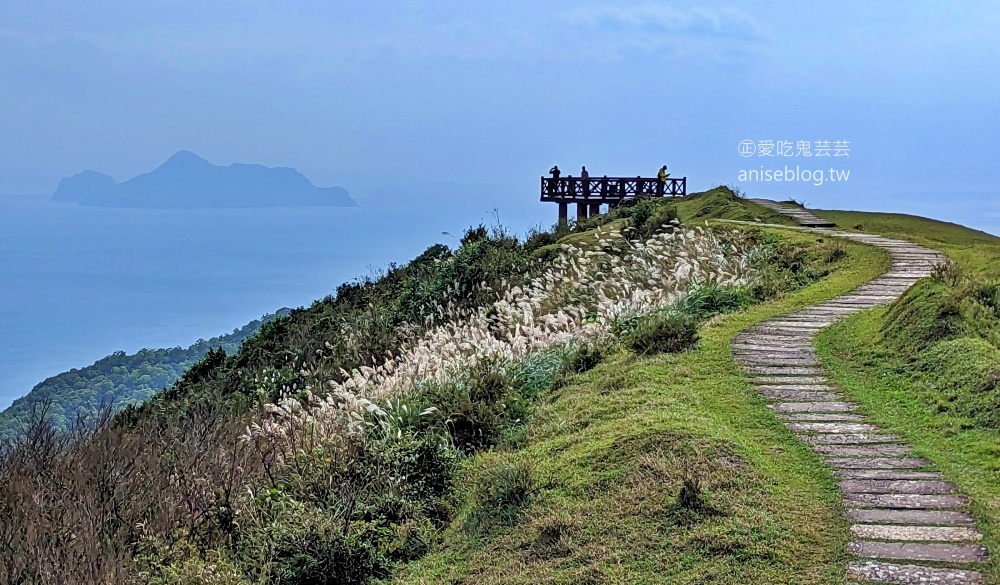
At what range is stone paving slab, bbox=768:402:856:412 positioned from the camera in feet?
22.9

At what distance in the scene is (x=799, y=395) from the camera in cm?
734

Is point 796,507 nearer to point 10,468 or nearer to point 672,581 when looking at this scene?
point 672,581

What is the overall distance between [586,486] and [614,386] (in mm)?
2260

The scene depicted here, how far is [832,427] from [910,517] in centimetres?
157

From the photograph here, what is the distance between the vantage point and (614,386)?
26.0 ft

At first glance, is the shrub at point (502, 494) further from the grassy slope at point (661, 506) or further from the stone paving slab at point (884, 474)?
the stone paving slab at point (884, 474)

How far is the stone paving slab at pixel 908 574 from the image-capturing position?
14.2ft

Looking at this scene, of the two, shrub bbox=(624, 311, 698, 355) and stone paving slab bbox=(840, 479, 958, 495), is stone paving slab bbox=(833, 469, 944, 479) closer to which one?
stone paving slab bbox=(840, 479, 958, 495)

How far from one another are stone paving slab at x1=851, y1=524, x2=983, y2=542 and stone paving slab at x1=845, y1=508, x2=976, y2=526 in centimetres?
7

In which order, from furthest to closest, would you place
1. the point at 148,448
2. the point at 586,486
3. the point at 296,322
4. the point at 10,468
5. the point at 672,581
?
Answer: 1. the point at 296,322
2. the point at 148,448
3. the point at 10,468
4. the point at 586,486
5. the point at 672,581

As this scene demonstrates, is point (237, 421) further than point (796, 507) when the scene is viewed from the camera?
Yes

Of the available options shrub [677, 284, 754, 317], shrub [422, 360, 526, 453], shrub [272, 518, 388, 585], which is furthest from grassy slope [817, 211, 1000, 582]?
shrub [272, 518, 388, 585]

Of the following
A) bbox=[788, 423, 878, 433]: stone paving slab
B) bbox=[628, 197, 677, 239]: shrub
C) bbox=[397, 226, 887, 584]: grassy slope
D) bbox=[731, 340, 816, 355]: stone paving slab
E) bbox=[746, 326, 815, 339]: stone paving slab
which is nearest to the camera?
bbox=[397, 226, 887, 584]: grassy slope

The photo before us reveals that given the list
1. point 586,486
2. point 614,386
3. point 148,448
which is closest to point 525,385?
point 614,386
